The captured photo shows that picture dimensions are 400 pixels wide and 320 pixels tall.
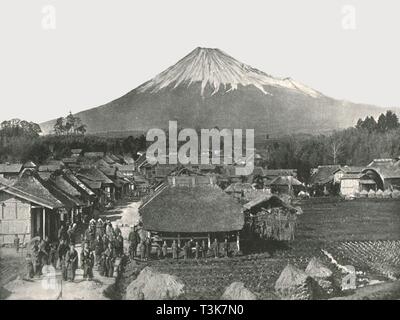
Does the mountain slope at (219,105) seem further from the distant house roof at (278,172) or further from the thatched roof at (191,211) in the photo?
the thatched roof at (191,211)

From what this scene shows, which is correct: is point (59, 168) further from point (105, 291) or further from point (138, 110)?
point (105, 291)

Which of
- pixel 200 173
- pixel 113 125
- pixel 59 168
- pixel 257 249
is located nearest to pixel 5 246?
pixel 59 168

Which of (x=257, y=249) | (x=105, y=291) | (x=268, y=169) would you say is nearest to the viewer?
(x=105, y=291)

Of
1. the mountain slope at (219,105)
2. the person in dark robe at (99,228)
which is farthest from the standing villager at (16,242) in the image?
the mountain slope at (219,105)

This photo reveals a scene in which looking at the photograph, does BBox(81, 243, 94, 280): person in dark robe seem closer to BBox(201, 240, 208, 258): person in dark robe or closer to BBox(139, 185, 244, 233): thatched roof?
BBox(139, 185, 244, 233): thatched roof

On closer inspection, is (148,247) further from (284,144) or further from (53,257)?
(284,144)
